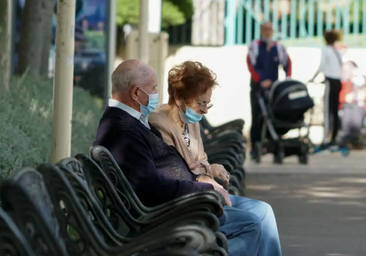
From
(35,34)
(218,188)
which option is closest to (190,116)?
(218,188)

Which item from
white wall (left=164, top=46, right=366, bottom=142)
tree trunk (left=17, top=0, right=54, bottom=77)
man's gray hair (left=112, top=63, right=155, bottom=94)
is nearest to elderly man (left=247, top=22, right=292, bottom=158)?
tree trunk (left=17, top=0, right=54, bottom=77)

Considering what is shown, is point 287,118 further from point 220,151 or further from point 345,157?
point 220,151

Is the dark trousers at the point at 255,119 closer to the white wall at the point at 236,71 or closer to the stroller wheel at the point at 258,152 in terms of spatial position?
the stroller wheel at the point at 258,152

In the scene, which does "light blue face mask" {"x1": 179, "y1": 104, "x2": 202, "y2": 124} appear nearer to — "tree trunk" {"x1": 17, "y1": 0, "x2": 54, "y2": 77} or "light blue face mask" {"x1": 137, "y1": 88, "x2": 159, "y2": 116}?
"light blue face mask" {"x1": 137, "y1": 88, "x2": 159, "y2": 116}

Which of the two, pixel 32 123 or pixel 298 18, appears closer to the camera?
pixel 32 123

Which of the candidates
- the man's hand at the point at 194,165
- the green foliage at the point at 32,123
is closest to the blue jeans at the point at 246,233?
the man's hand at the point at 194,165

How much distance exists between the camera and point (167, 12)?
2412cm

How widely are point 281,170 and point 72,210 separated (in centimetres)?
1029

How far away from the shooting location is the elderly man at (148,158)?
6.08m

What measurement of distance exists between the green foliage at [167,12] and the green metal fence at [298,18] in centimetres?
151

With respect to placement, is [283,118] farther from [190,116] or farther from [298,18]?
[190,116]

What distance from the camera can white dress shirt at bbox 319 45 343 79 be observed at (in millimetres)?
17562

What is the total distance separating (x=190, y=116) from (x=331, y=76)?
1094 centimetres

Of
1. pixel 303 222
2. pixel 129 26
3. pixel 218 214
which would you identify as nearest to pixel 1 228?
pixel 218 214
